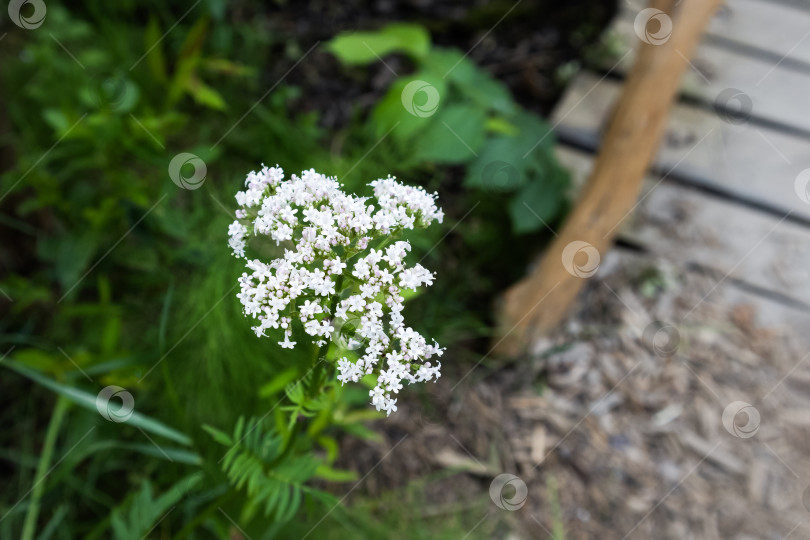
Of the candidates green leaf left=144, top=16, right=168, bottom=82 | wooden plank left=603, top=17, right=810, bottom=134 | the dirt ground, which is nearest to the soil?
wooden plank left=603, top=17, right=810, bottom=134

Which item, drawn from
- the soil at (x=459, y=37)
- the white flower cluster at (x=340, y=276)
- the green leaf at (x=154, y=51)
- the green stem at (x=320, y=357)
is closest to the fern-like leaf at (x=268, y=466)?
the green stem at (x=320, y=357)

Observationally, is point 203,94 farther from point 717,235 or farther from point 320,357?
point 717,235

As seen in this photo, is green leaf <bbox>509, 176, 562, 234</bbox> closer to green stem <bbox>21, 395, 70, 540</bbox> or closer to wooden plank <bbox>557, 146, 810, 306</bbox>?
wooden plank <bbox>557, 146, 810, 306</bbox>

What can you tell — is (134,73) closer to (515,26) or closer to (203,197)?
(203,197)

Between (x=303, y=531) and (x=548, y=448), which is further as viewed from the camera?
(x=548, y=448)

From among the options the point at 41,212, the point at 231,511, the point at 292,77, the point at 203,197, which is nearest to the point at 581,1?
the point at 292,77

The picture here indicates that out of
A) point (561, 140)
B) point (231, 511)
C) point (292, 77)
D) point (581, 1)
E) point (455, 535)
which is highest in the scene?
point (581, 1)
